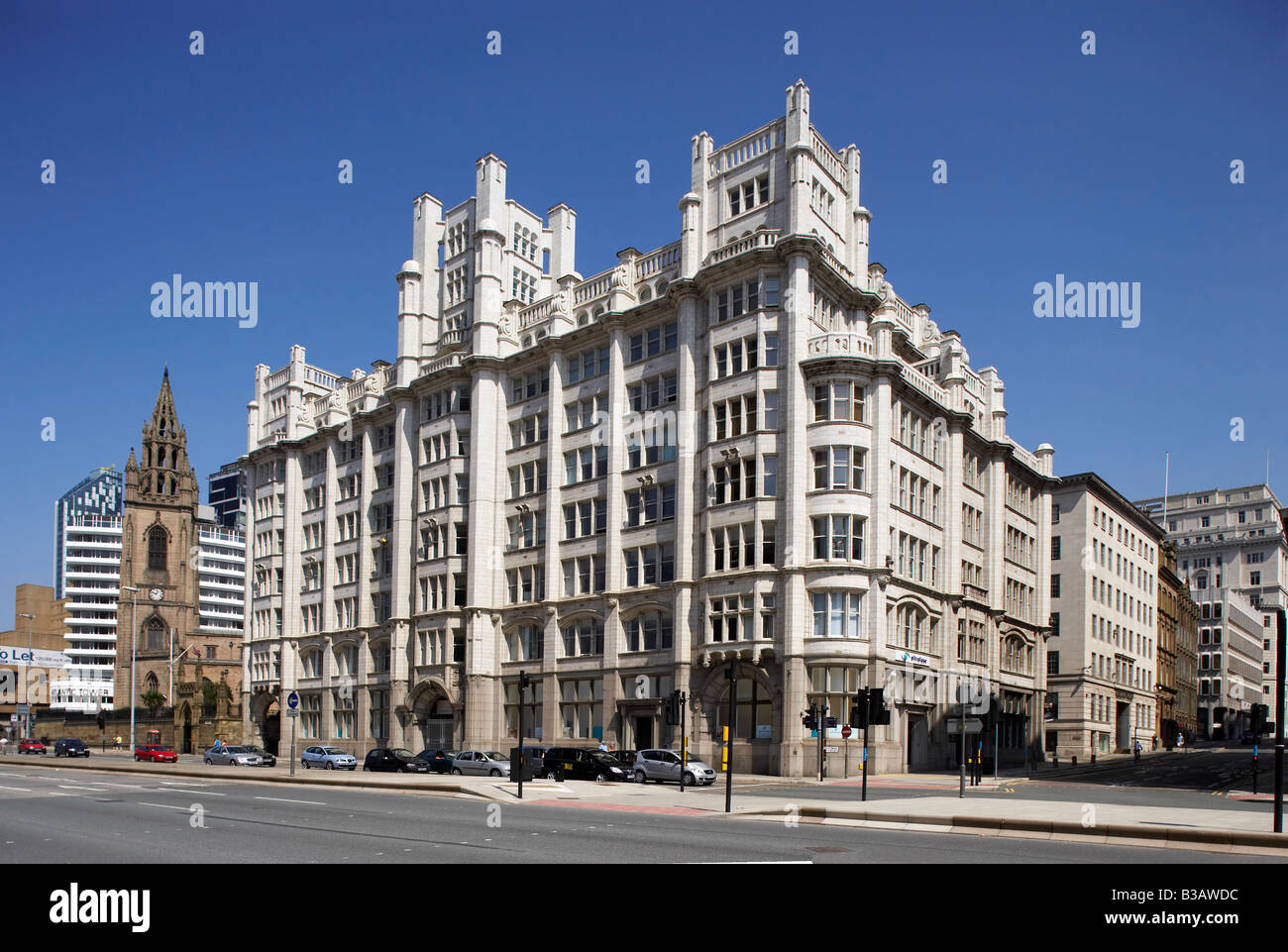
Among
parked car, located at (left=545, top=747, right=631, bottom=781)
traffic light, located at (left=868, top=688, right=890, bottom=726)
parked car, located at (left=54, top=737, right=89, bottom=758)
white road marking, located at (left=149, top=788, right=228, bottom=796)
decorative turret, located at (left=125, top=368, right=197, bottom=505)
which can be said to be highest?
decorative turret, located at (left=125, top=368, right=197, bottom=505)

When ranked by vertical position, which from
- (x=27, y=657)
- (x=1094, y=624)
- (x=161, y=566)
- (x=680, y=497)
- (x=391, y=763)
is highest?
(x=680, y=497)

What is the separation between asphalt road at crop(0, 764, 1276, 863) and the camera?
16.7 meters

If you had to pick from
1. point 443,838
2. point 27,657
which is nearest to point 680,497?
point 443,838

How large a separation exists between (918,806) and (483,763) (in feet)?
92.5

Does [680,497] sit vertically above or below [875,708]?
above

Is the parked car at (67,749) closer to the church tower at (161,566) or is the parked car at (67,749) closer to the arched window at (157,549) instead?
the church tower at (161,566)

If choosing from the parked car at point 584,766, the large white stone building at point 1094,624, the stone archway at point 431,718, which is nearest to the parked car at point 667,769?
the parked car at point 584,766

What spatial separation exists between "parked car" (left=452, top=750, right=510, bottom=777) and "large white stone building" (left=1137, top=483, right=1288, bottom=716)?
395 feet

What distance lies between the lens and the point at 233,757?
211 ft

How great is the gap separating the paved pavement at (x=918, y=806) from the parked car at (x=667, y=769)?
723 mm

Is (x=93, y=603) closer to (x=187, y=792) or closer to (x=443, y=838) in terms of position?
(x=187, y=792)

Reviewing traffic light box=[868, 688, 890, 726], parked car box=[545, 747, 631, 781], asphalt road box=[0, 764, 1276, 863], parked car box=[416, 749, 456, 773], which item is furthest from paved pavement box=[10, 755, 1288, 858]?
parked car box=[416, 749, 456, 773]

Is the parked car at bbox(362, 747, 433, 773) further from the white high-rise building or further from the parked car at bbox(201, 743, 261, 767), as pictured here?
the white high-rise building

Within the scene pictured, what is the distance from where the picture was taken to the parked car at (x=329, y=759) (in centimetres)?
6019
